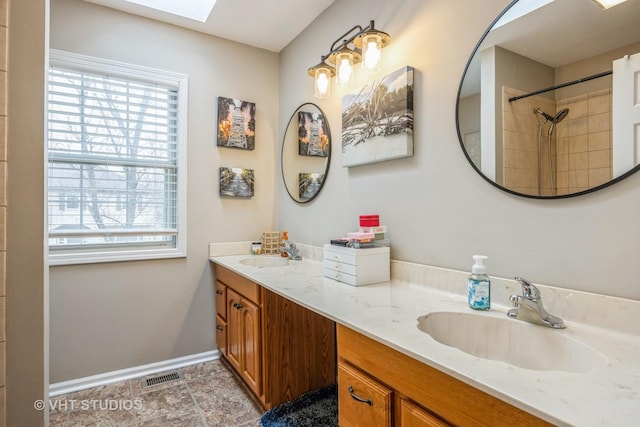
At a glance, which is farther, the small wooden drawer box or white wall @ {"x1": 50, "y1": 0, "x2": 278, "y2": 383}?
white wall @ {"x1": 50, "y1": 0, "x2": 278, "y2": 383}

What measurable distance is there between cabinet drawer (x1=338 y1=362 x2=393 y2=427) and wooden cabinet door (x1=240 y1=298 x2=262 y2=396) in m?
0.74

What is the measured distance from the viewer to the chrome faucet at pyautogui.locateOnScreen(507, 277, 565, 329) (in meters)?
1.05

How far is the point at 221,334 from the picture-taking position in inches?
97.0

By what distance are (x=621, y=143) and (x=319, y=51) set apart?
6.11 feet

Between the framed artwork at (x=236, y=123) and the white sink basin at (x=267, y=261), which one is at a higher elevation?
the framed artwork at (x=236, y=123)

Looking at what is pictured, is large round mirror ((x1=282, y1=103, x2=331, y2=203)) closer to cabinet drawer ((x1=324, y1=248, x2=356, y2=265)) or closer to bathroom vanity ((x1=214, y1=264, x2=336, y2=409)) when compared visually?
cabinet drawer ((x1=324, y1=248, x2=356, y2=265))

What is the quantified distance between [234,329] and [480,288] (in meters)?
1.57

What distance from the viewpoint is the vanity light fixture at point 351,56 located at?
1.71m

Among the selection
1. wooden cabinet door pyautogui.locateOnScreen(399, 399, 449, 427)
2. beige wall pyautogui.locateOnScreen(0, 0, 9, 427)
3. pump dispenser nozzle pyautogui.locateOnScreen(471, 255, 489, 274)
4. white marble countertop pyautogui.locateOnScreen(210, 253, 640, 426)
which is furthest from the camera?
pump dispenser nozzle pyautogui.locateOnScreen(471, 255, 489, 274)

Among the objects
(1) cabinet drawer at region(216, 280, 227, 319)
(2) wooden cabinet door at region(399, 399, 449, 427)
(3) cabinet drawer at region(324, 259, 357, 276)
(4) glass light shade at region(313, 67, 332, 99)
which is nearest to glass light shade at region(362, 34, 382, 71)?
(4) glass light shade at region(313, 67, 332, 99)

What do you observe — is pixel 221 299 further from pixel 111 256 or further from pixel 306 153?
pixel 306 153

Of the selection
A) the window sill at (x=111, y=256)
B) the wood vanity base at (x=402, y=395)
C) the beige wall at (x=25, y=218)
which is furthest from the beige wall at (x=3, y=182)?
the window sill at (x=111, y=256)

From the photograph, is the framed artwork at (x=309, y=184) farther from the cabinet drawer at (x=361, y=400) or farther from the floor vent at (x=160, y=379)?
the floor vent at (x=160, y=379)

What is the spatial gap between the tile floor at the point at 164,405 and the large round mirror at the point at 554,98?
1786 mm
